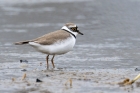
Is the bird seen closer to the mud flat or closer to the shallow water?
the shallow water

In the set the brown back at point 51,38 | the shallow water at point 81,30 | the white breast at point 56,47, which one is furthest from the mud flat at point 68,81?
the brown back at point 51,38

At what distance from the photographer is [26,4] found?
2094 centimetres

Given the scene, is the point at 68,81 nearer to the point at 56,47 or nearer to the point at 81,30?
the point at 56,47

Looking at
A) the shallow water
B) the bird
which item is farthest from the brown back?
the shallow water

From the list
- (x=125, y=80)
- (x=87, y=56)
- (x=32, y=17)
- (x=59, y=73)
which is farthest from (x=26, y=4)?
(x=125, y=80)

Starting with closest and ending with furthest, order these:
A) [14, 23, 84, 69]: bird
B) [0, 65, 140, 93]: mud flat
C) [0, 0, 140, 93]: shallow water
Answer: [0, 65, 140, 93]: mud flat, [14, 23, 84, 69]: bird, [0, 0, 140, 93]: shallow water

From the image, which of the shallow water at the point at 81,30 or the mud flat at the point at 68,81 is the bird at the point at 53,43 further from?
the mud flat at the point at 68,81

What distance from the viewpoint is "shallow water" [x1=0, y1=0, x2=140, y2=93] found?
10359 mm

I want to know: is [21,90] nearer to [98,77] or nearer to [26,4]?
[98,77]

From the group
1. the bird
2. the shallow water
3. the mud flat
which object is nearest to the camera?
the mud flat

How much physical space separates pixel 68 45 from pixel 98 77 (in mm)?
1454

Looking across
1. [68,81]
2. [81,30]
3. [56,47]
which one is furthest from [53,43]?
[81,30]

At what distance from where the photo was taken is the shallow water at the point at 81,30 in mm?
10359

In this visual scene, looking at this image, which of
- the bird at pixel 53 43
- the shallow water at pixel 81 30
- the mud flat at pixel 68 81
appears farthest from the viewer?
the shallow water at pixel 81 30
